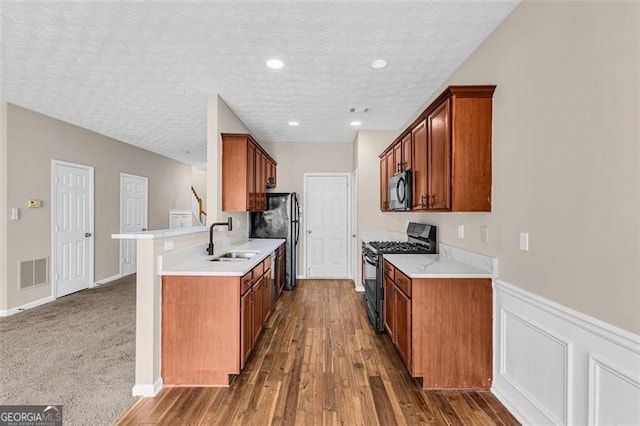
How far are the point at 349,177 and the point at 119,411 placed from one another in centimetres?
467

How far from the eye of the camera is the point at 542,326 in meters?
1.72

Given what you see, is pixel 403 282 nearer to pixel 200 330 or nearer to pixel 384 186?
pixel 200 330

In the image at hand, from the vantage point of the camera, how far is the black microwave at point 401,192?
2.91 metres

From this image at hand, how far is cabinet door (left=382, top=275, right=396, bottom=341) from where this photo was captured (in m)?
2.80

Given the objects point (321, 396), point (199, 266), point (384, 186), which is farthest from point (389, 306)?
point (199, 266)

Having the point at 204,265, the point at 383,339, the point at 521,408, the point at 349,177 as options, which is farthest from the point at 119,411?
the point at 349,177

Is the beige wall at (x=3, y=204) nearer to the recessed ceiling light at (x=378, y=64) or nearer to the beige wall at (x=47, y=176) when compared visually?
the beige wall at (x=47, y=176)

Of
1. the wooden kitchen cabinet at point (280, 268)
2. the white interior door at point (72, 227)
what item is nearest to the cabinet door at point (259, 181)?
the wooden kitchen cabinet at point (280, 268)

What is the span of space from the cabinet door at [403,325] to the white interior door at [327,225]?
309cm

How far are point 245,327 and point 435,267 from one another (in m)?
1.62

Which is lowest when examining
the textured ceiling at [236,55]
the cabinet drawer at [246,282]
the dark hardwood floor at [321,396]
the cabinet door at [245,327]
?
the dark hardwood floor at [321,396]

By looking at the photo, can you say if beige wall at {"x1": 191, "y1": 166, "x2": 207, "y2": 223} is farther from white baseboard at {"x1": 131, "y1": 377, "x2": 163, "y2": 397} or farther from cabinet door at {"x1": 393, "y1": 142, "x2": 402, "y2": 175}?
white baseboard at {"x1": 131, "y1": 377, "x2": 163, "y2": 397}

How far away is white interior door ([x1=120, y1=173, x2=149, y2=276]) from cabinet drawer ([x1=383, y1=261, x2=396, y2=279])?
532cm

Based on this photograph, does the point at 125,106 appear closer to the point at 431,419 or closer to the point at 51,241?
the point at 51,241
